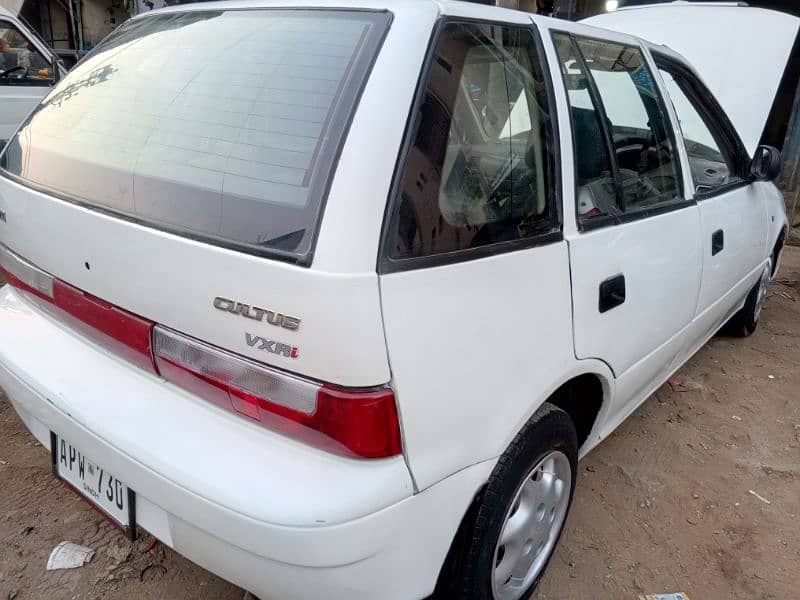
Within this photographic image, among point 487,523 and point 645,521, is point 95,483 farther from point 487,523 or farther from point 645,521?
point 645,521

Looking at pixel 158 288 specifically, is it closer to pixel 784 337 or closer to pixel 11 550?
pixel 11 550

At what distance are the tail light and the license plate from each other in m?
0.30

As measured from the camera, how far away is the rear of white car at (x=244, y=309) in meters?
1.25

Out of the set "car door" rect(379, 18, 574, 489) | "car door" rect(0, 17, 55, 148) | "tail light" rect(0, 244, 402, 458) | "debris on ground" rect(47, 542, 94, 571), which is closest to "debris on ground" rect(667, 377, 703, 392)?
"car door" rect(379, 18, 574, 489)

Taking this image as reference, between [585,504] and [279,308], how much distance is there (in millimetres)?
1743

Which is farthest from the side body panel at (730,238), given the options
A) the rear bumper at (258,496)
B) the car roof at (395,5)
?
the rear bumper at (258,496)

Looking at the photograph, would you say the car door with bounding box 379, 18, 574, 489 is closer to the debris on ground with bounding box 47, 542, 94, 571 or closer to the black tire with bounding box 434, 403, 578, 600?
the black tire with bounding box 434, 403, 578, 600

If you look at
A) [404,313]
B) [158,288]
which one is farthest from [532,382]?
[158,288]

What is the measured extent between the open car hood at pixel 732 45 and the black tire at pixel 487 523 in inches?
133

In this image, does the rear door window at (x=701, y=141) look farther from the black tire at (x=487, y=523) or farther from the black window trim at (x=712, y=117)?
the black tire at (x=487, y=523)

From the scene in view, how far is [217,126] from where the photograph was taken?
1.55 metres

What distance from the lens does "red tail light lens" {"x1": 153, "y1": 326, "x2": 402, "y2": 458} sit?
1.26 m

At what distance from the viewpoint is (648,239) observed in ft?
6.82

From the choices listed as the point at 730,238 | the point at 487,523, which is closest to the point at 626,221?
the point at 487,523
